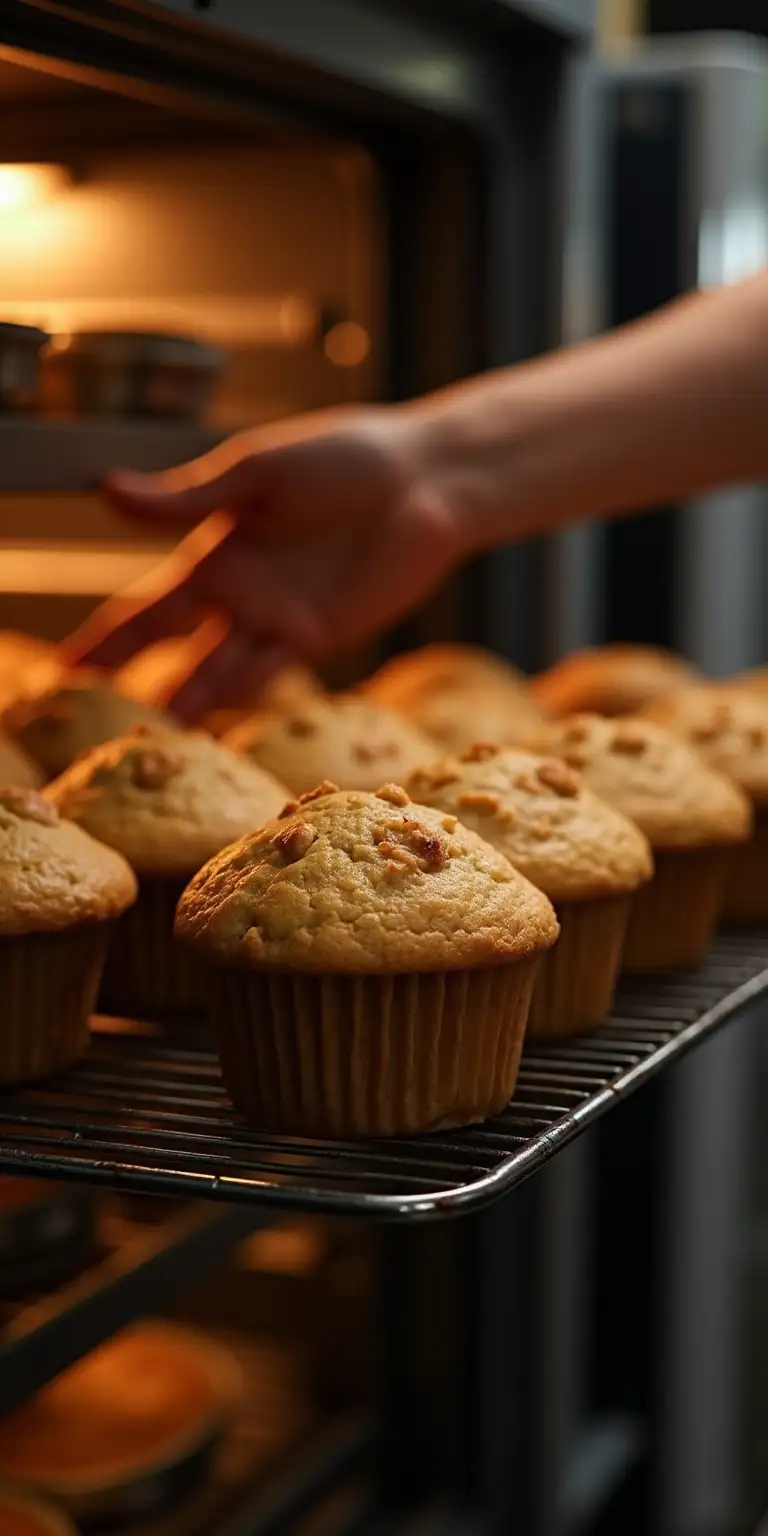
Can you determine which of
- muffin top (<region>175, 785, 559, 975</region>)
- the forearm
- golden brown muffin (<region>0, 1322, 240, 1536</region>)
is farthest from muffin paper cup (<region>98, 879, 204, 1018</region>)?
the forearm

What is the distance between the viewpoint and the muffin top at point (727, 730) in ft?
6.42

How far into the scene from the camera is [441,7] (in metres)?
1.99

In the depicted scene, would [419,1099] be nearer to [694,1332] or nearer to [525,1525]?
[525,1525]

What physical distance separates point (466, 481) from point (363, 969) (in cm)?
94

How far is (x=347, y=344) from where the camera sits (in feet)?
7.56

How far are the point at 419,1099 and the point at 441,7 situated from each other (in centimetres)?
120

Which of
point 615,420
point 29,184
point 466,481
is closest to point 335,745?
point 466,481

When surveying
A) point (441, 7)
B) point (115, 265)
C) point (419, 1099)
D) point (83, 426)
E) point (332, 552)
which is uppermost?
point (441, 7)

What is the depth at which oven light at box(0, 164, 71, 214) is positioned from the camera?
1910 millimetres

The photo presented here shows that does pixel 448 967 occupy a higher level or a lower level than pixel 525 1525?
higher

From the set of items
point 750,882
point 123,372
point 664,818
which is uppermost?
point 123,372

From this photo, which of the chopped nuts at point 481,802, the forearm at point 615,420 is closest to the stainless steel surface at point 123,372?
the forearm at point 615,420

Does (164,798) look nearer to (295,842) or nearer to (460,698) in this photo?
(295,842)

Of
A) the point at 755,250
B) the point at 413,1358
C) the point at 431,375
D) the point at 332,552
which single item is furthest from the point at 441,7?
the point at 413,1358
